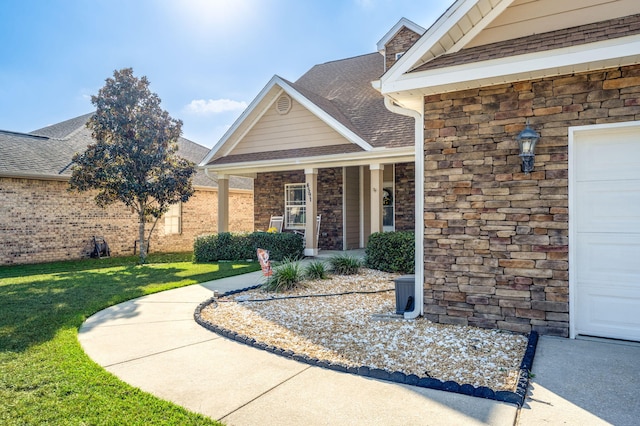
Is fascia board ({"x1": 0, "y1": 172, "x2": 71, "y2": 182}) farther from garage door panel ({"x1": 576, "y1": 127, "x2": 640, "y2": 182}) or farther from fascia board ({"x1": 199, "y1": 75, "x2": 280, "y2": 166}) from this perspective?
garage door panel ({"x1": 576, "y1": 127, "x2": 640, "y2": 182})

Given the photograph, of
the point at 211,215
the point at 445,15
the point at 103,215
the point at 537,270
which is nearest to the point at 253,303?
the point at 537,270

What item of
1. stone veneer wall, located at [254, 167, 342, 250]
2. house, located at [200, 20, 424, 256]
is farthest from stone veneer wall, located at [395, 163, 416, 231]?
stone veneer wall, located at [254, 167, 342, 250]

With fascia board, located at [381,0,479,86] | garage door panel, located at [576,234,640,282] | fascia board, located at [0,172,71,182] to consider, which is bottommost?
garage door panel, located at [576,234,640,282]

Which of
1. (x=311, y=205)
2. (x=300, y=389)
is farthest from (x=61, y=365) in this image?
(x=311, y=205)

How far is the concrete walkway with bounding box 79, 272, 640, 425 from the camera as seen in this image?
2750 mm

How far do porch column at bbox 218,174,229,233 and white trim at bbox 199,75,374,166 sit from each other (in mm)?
808

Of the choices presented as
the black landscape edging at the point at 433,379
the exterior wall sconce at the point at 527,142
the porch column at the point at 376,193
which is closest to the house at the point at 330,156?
the porch column at the point at 376,193

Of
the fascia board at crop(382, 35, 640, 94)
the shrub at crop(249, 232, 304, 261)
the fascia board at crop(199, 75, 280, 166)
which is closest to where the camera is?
the fascia board at crop(382, 35, 640, 94)

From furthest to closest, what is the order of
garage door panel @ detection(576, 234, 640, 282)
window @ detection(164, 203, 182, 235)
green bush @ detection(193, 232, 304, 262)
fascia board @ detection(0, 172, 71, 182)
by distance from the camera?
1. window @ detection(164, 203, 182, 235)
2. green bush @ detection(193, 232, 304, 262)
3. fascia board @ detection(0, 172, 71, 182)
4. garage door panel @ detection(576, 234, 640, 282)

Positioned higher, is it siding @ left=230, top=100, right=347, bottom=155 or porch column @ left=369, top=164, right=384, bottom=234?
siding @ left=230, top=100, right=347, bottom=155

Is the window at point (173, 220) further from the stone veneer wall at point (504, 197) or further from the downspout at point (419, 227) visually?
the stone veneer wall at point (504, 197)

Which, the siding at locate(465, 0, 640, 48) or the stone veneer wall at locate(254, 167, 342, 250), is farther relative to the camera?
the stone veneer wall at locate(254, 167, 342, 250)

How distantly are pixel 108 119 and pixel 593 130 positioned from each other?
38.2 feet

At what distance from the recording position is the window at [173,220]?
16.7 metres
